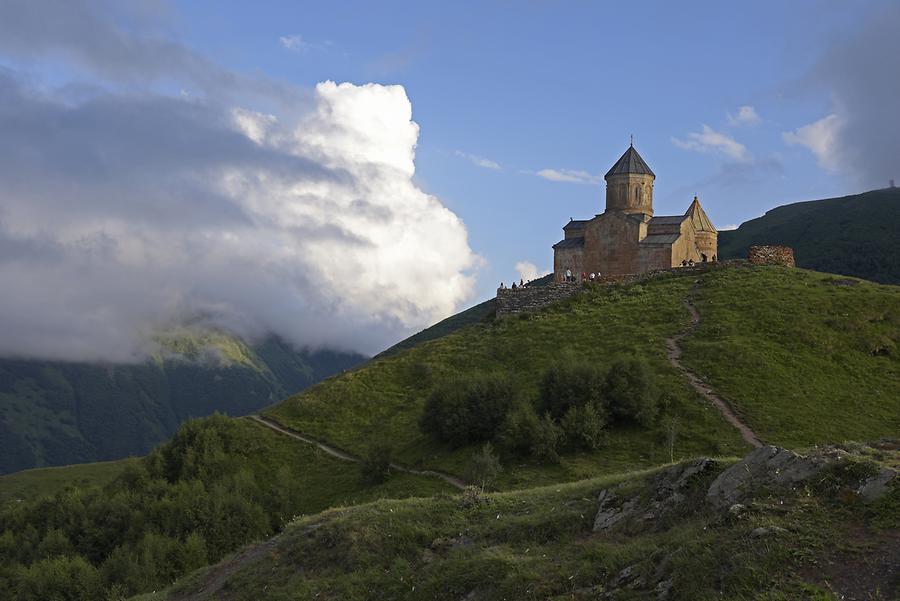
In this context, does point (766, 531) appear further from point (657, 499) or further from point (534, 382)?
point (534, 382)

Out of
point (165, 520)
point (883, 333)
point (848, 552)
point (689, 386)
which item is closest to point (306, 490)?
point (165, 520)

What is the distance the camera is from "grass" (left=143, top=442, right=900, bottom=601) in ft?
36.1

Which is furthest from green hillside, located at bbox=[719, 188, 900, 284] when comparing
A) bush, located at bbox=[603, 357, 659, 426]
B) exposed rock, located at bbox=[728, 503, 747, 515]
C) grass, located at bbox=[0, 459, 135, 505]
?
exposed rock, located at bbox=[728, 503, 747, 515]

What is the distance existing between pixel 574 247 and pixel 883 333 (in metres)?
25.5

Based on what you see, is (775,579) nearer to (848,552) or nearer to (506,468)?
(848,552)

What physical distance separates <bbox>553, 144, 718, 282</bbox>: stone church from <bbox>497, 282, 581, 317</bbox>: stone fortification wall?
6.60 meters

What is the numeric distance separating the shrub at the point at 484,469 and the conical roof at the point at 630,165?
3951cm

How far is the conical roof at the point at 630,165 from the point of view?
6319 centimetres

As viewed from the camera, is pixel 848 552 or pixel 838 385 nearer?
pixel 848 552

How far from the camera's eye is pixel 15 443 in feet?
652

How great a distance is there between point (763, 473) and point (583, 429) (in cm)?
1766

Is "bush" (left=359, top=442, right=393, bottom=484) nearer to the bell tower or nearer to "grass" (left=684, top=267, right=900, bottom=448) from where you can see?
"grass" (left=684, top=267, right=900, bottom=448)

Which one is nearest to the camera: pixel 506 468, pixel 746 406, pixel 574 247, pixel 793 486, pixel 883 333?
pixel 793 486

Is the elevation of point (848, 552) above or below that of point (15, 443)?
above
